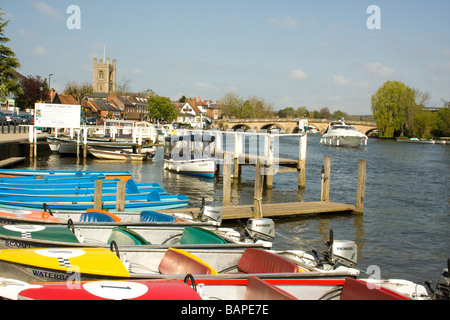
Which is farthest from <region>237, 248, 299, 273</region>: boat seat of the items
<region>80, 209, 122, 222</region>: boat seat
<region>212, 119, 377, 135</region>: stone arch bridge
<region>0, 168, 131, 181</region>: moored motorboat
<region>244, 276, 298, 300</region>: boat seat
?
<region>212, 119, 377, 135</region>: stone arch bridge

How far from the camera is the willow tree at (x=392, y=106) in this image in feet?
307

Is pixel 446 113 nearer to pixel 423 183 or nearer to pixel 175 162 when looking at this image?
pixel 423 183

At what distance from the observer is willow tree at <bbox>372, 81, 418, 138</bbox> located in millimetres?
93625

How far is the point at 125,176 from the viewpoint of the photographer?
1997 centimetres

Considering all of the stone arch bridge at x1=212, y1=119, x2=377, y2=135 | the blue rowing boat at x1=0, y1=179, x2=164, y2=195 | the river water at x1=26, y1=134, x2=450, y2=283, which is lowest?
the river water at x1=26, y1=134, x2=450, y2=283

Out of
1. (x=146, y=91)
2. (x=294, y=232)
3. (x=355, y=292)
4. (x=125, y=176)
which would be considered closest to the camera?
(x=355, y=292)

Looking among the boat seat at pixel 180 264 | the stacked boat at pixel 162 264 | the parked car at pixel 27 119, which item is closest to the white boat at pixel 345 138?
the parked car at pixel 27 119

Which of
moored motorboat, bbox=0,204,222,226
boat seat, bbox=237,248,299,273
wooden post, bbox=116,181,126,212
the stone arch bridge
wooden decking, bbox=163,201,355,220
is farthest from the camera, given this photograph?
the stone arch bridge

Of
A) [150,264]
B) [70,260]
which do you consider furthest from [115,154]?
[70,260]

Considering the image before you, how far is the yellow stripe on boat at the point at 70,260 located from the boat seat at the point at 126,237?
1.85 meters

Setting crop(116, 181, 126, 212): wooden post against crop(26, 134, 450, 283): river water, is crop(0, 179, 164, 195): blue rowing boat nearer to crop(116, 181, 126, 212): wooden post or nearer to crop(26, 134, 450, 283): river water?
crop(116, 181, 126, 212): wooden post

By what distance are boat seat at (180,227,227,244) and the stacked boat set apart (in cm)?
2
